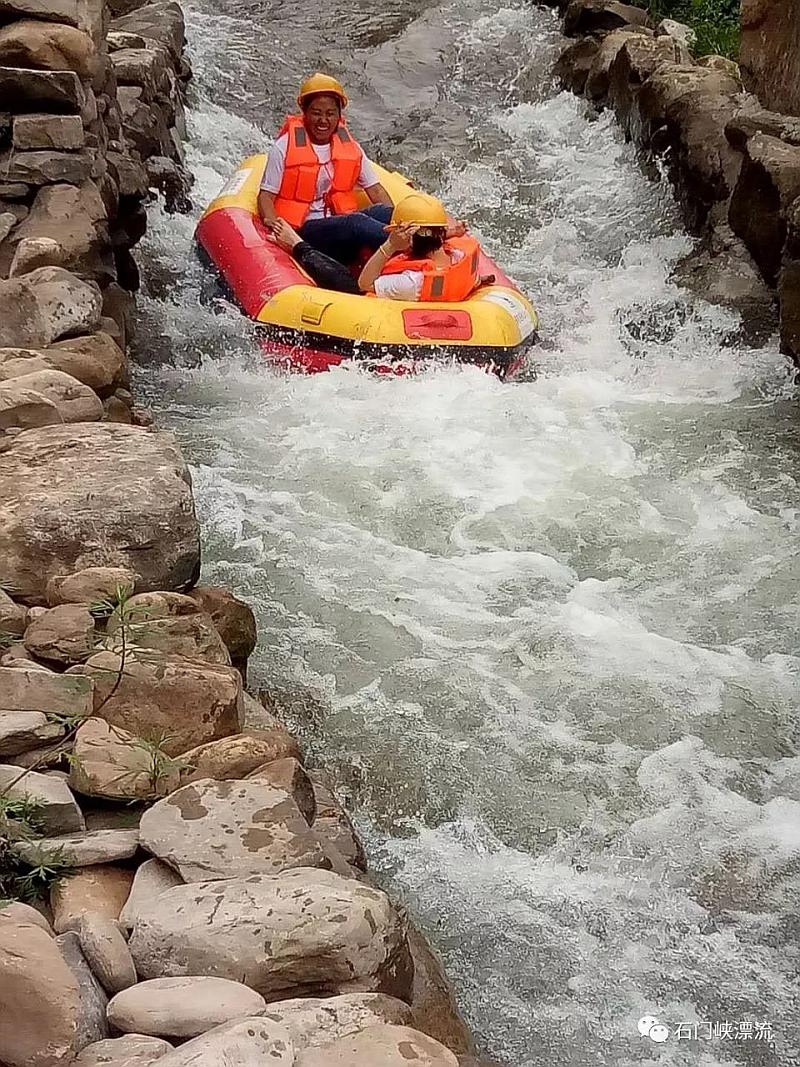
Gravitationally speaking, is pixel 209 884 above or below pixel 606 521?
above

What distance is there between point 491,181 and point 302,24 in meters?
3.22

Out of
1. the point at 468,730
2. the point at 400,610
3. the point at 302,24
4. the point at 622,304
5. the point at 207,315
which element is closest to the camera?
the point at 468,730

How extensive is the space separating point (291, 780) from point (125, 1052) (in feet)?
2.61

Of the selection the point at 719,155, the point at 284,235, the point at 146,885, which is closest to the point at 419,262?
the point at 284,235

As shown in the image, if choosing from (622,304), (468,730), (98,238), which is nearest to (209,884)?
(468,730)

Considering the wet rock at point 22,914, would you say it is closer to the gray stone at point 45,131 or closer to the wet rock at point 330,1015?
the wet rock at point 330,1015

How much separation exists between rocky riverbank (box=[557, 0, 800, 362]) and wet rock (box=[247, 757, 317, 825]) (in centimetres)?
412

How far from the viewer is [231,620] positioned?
3.08 metres

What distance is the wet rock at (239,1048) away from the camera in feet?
4.62

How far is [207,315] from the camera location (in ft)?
20.1

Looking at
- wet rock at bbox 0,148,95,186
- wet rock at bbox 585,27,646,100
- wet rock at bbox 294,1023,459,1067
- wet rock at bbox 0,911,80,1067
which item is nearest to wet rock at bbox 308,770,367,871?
wet rock at bbox 294,1023,459,1067

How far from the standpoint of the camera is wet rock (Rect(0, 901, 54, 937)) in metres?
1.56

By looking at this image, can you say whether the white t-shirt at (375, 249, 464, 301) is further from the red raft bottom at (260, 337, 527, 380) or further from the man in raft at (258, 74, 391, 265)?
the man in raft at (258, 74, 391, 265)

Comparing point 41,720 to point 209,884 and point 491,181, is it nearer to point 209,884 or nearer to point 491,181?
point 209,884
